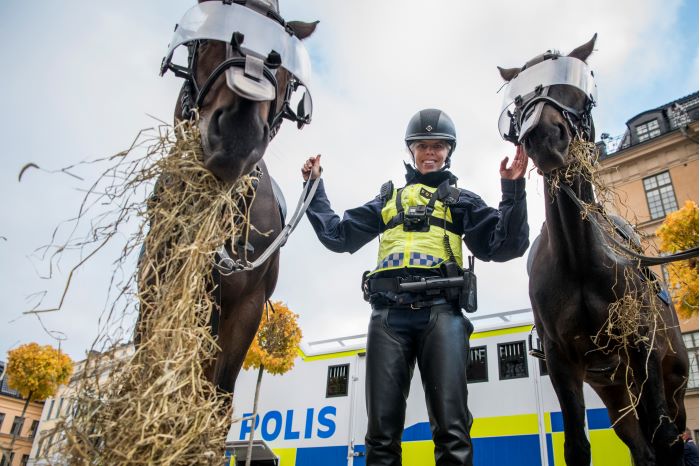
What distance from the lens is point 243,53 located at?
2.28 m

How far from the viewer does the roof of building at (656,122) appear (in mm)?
21828

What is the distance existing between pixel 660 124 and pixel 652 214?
4.62 meters

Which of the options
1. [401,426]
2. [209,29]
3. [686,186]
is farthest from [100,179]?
[686,186]

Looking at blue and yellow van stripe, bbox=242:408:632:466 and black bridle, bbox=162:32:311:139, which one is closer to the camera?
black bridle, bbox=162:32:311:139

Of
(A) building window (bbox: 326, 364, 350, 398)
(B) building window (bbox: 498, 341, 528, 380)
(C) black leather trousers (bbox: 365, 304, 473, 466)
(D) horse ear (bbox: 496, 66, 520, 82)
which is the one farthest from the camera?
(A) building window (bbox: 326, 364, 350, 398)

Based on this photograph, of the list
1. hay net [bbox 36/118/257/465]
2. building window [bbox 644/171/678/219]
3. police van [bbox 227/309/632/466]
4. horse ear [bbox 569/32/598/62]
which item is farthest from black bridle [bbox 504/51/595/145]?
building window [bbox 644/171/678/219]

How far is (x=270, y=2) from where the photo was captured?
2805 mm

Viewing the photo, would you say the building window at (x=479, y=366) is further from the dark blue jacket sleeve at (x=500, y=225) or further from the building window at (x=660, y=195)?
the building window at (x=660, y=195)

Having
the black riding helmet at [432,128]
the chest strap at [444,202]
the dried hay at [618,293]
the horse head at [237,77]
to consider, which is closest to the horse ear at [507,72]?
the black riding helmet at [432,128]

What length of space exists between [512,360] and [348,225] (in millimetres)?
6169

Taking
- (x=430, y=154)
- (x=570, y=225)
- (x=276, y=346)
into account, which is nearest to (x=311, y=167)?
(x=430, y=154)

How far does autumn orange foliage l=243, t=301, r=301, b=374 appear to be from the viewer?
35.5 ft

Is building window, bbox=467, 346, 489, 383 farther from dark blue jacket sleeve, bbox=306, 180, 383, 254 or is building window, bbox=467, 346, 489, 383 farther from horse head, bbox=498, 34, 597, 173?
horse head, bbox=498, 34, 597, 173

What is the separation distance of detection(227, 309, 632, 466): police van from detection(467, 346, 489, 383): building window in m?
0.02
